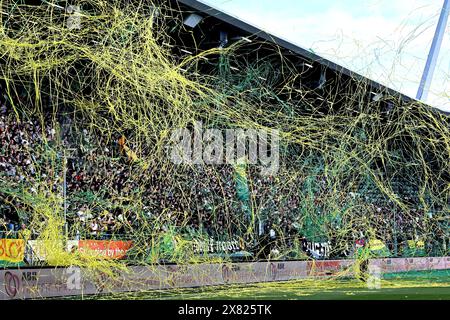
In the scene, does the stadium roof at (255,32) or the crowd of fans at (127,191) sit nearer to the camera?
the crowd of fans at (127,191)

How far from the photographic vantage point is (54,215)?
1341cm

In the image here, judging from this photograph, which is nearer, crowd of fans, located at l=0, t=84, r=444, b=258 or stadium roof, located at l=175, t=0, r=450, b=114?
crowd of fans, located at l=0, t=84, r=444, b=258

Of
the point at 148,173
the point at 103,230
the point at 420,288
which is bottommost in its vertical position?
the point at 420,288

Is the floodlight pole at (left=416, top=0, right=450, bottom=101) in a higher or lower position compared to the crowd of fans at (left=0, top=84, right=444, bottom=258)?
higher

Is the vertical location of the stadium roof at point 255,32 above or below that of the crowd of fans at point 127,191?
above

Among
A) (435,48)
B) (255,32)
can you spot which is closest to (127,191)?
(255,32)

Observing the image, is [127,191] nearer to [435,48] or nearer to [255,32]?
[255,32]
